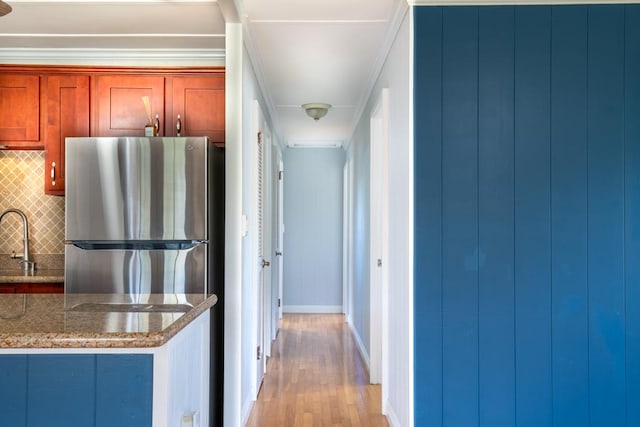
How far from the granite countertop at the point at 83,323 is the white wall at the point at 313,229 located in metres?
5.24

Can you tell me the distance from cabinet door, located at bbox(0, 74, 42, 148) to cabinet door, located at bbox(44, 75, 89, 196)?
0.09 m

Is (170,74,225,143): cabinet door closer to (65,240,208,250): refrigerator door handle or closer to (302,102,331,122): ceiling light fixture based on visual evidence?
(65,240,208,250): refrigerator door handle

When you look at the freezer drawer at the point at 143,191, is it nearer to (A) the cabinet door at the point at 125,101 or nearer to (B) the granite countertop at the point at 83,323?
(A) the cabinet door at the point at 125,101

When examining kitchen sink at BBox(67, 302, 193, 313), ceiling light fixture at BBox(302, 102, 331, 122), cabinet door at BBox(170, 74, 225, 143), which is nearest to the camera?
kitchen sink at BBox(67, 302, 193, 313)

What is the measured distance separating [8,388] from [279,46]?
2535 mm

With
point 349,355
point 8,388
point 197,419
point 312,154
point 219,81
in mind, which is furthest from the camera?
point 312,154

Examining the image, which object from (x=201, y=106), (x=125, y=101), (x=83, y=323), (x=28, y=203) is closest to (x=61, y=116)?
(x=125, y=101)

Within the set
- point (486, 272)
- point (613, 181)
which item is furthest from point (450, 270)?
point (613, 181)

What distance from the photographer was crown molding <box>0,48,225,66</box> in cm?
326

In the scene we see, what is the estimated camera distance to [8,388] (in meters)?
1.35

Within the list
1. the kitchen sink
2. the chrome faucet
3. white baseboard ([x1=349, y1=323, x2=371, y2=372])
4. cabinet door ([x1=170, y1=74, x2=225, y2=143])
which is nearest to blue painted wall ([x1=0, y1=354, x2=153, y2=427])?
the kitchen sink

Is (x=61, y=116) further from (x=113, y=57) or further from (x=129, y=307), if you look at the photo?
(x=129, y=307)

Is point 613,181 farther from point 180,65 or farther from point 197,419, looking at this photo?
point 180,65

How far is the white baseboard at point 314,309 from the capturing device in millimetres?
7125
